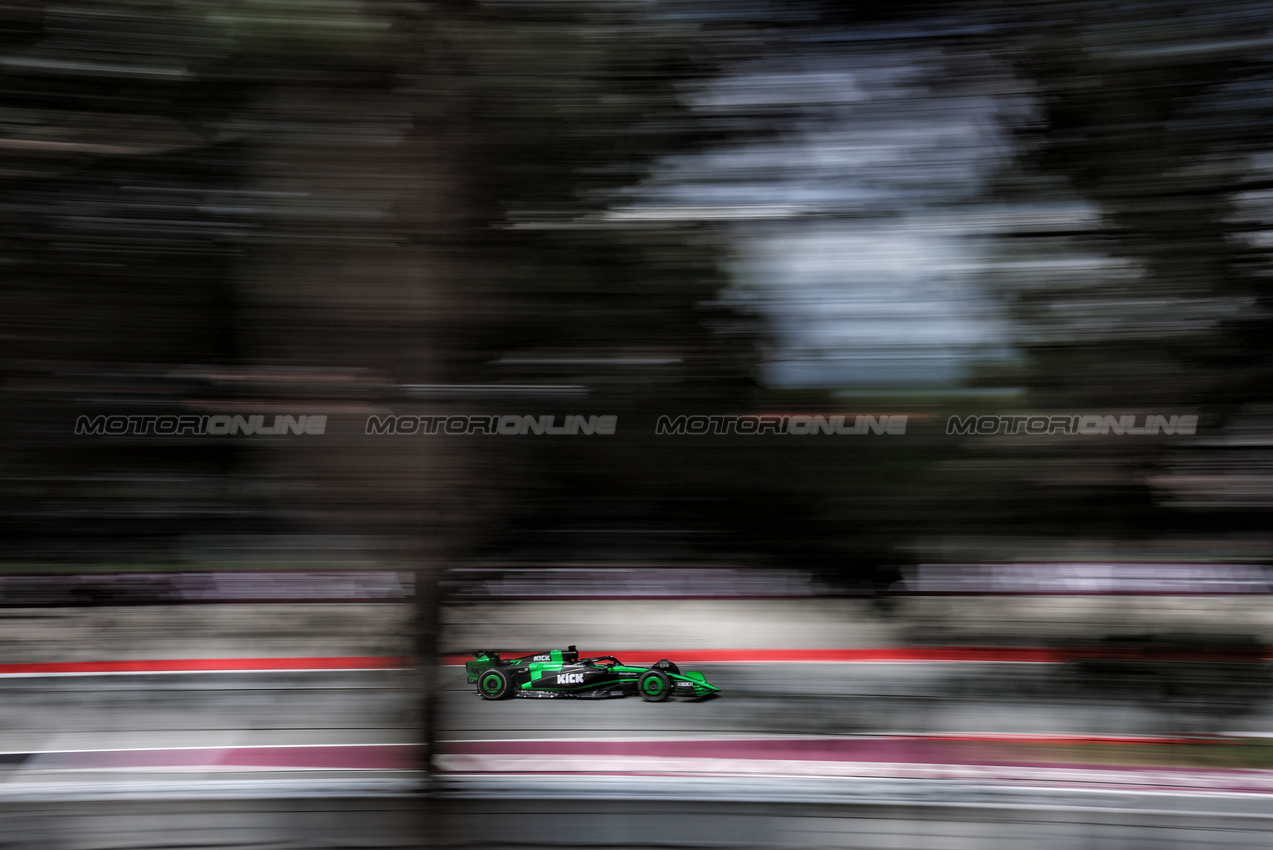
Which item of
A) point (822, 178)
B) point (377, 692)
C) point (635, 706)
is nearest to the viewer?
point (822, 178)

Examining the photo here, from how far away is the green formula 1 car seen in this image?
165 centimetres

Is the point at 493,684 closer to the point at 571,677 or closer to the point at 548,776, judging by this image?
the point at 571,677

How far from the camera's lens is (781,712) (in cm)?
153

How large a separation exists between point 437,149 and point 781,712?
4.50ft

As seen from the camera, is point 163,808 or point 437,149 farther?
point 163,808

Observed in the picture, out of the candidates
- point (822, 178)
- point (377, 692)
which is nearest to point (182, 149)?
point (377, 692)

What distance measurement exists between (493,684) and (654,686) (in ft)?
1.23

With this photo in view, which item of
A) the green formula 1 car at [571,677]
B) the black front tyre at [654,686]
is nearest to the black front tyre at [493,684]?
the green formula 1 car at [571,677]

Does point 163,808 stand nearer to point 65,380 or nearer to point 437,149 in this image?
point 65,380

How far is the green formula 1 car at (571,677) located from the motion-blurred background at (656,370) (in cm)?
6

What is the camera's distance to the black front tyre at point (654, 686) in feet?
5.61

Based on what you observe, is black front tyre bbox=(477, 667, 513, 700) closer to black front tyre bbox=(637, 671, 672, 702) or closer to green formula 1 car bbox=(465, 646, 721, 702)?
green formula 1 car bbox=(465, 646, 721, 702)

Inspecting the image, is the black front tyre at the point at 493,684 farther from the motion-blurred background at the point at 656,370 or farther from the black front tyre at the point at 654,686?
the black front tyre at the point at 654,686

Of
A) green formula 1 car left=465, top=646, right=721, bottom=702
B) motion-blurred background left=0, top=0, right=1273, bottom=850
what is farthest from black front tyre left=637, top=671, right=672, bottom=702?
motion-blurred background left=0, top=0, right=1273, bottom=850
